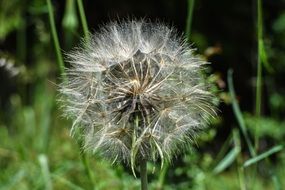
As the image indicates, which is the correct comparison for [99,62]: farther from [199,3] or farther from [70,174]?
[199,3]

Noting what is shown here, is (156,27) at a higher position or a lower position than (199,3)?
higher

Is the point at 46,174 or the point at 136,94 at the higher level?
the point at 136,94

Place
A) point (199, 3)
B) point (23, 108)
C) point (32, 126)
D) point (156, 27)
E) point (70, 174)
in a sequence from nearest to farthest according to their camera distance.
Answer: point (156, 27) < point (70, 174) < point (32, 126) < point (23, 108) < point (199, 3)

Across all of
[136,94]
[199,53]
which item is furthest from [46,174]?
[199,53]

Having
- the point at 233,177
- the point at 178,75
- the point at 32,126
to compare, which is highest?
the point at 178,75

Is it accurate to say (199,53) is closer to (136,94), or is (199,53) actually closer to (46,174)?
(46,174)

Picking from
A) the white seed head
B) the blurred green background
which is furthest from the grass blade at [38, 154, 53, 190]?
the blurred green background

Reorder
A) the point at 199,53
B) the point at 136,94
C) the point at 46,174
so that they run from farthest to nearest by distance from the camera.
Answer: the point at 199,53 < the point at 46,174 < the point at 136,94

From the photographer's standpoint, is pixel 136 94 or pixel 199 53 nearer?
pixel 136 94

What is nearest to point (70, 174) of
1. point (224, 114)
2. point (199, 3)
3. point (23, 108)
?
point (23, 108)
